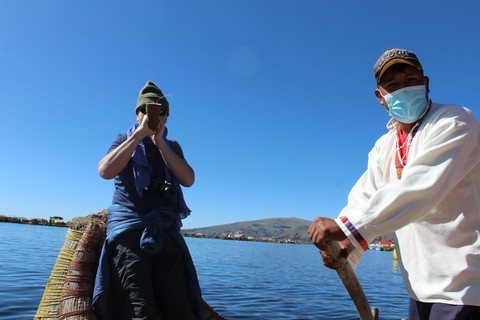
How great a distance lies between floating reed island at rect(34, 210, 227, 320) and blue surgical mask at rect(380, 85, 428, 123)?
9.48 ft

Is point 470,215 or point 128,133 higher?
point 128,133

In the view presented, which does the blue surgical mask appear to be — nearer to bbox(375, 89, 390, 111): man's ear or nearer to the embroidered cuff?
bbox(375, 89, 390, 111): man's ear

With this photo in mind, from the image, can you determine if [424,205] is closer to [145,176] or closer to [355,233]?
[355,233]

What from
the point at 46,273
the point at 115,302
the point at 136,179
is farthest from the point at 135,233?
the point at 46,273

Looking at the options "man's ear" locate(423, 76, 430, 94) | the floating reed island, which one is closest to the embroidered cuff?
"man's ear" locate(423, 76, 430, 94)

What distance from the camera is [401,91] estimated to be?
78.4 inches

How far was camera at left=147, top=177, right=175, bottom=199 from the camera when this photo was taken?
3303 mm

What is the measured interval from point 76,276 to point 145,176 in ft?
4.26

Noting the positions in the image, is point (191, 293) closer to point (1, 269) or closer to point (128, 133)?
point (128, 133)

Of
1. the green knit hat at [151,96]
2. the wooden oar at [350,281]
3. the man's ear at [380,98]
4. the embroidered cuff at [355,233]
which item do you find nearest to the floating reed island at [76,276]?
the green knit hat at [151,96]

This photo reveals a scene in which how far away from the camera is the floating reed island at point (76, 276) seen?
3123 mm

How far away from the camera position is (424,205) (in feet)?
4.61

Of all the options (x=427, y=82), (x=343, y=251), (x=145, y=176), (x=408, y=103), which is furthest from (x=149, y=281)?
(x=427, y=82)

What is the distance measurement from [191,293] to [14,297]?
8.29 m
